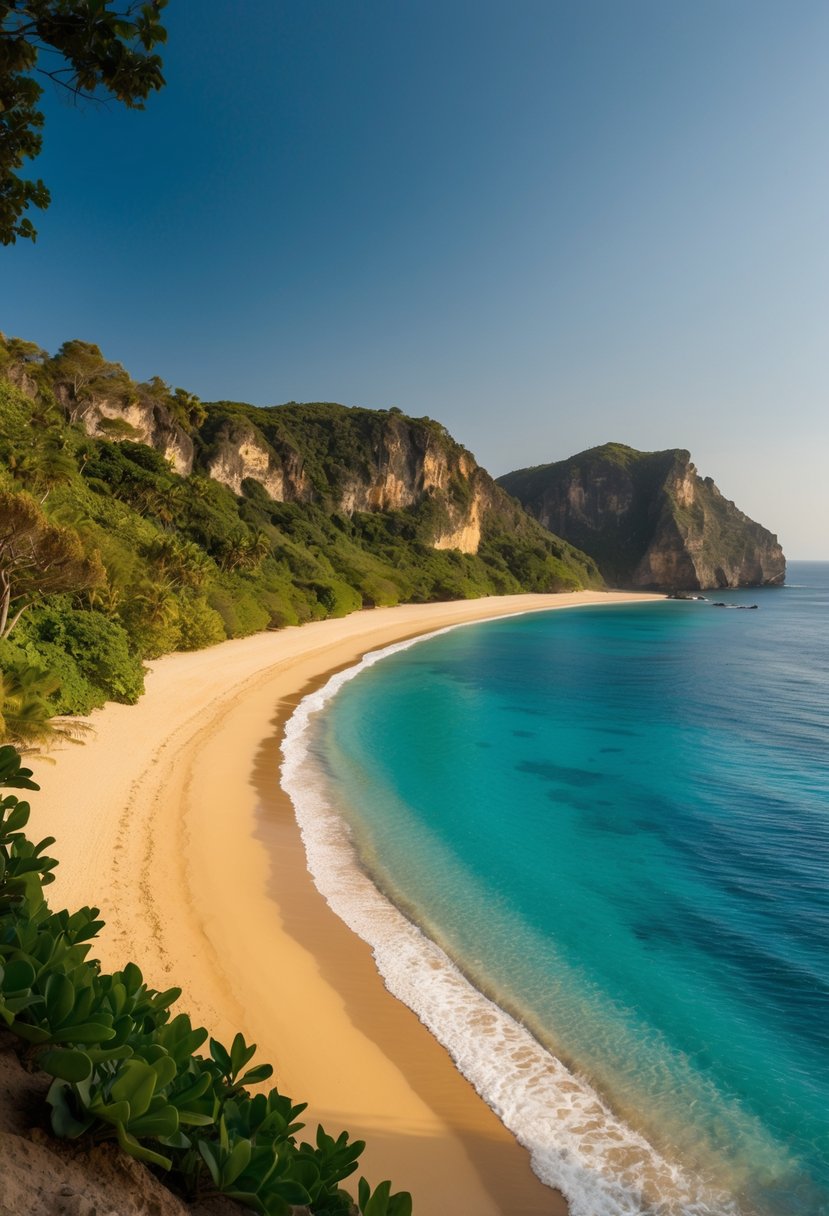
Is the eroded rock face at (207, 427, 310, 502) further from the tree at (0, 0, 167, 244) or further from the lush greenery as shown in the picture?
the tree at (0, 0, 167, 244)

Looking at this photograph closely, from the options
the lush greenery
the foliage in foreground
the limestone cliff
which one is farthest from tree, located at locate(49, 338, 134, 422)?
the foliage in foreground

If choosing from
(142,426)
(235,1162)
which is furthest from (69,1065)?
(142,426)

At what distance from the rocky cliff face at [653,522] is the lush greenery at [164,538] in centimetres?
4489

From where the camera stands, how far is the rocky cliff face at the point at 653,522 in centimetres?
15050

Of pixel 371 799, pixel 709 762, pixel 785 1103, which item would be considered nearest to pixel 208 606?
pixel 371 799

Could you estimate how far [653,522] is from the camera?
159625 millimetres

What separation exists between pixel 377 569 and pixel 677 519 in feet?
326

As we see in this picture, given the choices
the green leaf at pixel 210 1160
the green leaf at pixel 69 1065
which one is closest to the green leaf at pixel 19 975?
the green leaf at pixel 69 1065

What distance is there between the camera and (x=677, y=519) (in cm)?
15025

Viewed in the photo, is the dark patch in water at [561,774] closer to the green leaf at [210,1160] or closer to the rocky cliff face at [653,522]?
the green leaf at [210,1160]

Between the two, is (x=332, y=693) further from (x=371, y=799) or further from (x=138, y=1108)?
(x=138, y=1108)

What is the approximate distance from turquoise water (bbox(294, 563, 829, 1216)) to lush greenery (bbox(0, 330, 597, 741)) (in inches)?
332

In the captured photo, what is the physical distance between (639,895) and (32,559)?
1721cm

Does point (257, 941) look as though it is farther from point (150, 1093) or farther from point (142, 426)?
point (142, 426)
